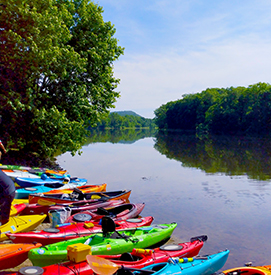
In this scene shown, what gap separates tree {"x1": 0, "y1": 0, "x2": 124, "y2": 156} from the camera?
52.0 feet

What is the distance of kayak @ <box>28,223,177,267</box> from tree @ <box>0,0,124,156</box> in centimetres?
1085

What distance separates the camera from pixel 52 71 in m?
18.0

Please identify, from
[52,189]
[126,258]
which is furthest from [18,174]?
[126,258]

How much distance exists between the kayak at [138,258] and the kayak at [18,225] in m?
2.48

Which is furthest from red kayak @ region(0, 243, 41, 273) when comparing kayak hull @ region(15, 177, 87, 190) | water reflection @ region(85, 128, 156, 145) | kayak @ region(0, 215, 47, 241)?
water reflection @ region(85, 128, 156, 145)

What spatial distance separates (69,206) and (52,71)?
1050 cm

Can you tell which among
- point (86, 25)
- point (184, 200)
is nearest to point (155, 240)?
point (184, 200)

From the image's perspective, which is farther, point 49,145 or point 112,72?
point 112,72

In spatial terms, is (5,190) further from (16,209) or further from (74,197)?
(74,197)

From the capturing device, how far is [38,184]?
1319cm

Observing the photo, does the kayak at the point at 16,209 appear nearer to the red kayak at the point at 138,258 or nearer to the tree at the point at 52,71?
the red kayak at the point at 138,258

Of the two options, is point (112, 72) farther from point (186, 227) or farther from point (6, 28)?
point (186, 227)

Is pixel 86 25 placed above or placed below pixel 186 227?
above

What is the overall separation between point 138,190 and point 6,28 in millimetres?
11357
